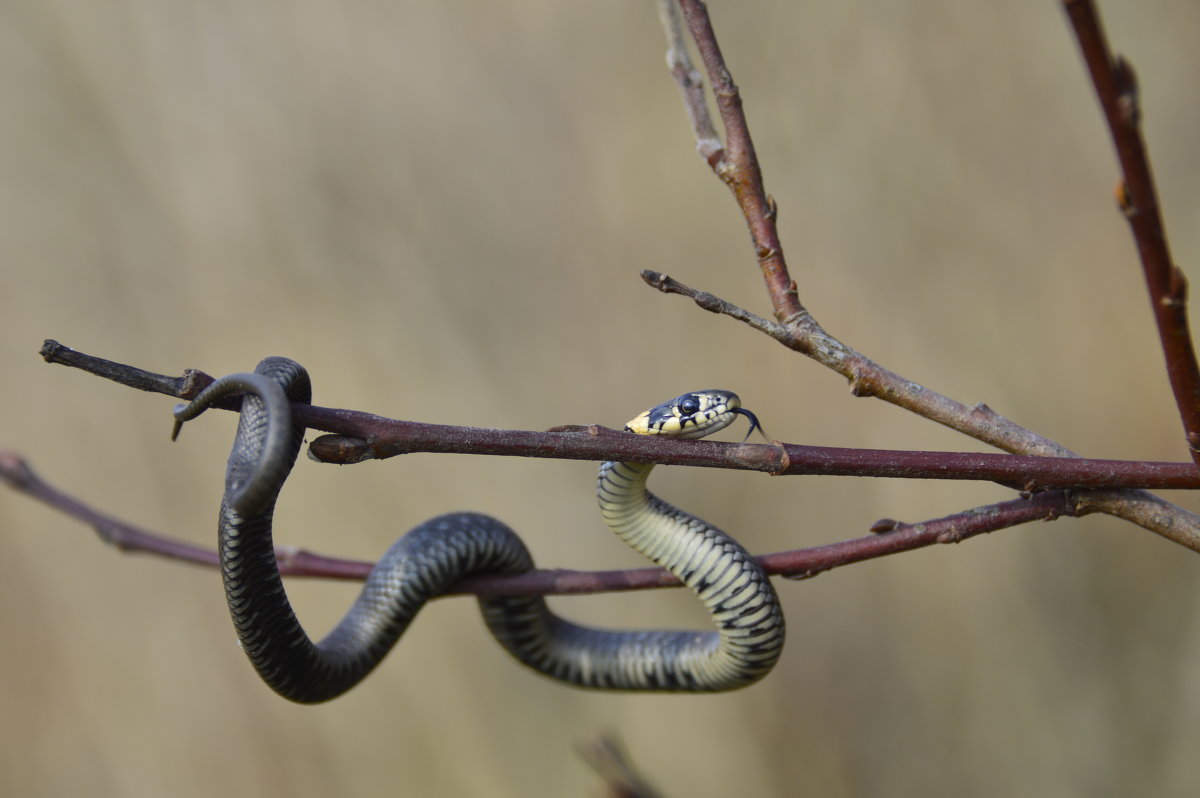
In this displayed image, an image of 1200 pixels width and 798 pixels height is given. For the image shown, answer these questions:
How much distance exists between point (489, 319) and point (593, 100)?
74cm

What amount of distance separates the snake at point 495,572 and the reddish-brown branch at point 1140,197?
524mm

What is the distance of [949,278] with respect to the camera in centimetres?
246

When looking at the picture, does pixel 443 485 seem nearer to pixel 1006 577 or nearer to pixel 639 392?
pixel 639 392

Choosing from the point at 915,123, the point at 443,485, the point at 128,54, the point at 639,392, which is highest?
the point at 128,54

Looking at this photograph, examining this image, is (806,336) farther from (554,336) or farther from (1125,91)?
(554,336)

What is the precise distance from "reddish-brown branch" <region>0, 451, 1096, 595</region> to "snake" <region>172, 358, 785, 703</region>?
0.06 meters

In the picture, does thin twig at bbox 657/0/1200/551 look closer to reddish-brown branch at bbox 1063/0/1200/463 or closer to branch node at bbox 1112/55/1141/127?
reddish-brown branch at bbox 1063/0/1200/463

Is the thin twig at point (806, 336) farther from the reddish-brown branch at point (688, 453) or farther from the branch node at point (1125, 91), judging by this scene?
the branch node at point (1125, 91)

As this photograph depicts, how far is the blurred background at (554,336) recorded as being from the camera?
2.39 m

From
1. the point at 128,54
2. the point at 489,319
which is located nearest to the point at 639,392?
the point at 489,319

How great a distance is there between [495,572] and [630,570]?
0.31 meters

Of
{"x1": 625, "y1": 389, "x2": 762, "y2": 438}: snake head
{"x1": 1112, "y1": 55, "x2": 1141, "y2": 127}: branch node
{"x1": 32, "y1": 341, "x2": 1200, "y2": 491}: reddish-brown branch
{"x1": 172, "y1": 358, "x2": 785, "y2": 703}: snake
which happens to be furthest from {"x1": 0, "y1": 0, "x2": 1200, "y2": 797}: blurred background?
{"x1": 1112, "y1": 55, "x2": 1141, "y2": 127}: branch node

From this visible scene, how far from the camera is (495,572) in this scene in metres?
1.30

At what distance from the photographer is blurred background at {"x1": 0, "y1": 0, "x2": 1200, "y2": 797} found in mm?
2389
